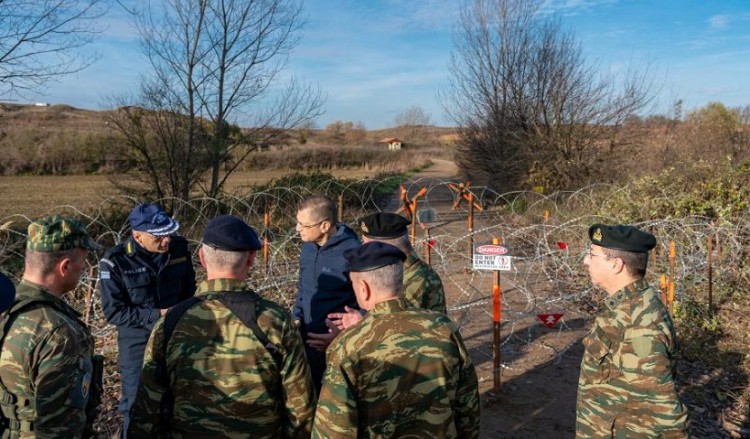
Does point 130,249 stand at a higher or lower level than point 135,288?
higher

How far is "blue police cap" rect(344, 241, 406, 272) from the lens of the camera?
1.92 metres

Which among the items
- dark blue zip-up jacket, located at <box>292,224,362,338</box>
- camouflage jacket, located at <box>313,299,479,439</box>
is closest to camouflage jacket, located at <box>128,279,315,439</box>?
camouflage jacket, located at <box>313,299,479,439</box>

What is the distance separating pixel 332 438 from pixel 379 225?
143cm

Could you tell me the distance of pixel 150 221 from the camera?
3.12m

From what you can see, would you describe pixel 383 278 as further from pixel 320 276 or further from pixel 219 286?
pixel 320 276

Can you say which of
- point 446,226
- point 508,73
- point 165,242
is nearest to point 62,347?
point 165,242

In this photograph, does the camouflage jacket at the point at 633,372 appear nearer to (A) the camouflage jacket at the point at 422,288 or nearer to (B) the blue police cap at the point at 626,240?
(B) the blue police cap at the point at 626,240

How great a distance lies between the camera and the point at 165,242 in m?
3.19

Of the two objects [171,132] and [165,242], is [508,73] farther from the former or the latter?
[165,242]

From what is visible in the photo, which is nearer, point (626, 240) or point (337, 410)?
point (337, 410)

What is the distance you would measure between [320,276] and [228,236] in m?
1.05

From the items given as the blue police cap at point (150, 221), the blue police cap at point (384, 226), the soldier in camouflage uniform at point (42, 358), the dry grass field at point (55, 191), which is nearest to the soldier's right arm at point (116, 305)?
the blue police cap at point (150, 221)

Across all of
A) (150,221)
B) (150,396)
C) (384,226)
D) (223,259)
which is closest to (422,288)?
(384,226)

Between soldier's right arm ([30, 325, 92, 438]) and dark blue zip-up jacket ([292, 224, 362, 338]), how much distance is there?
133 cm
